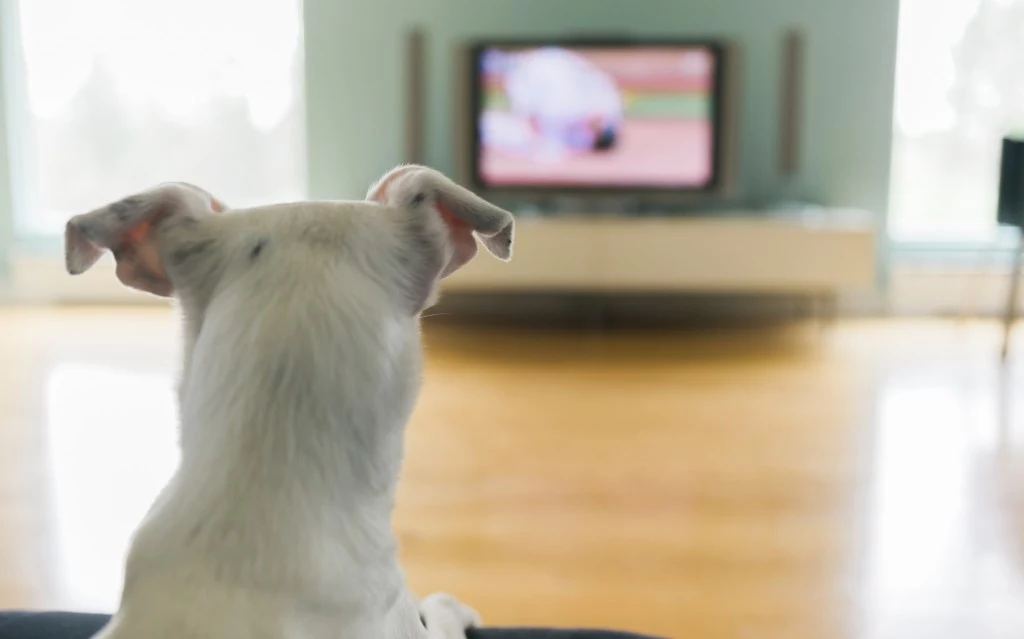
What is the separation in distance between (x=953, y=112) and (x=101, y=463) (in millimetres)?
4070

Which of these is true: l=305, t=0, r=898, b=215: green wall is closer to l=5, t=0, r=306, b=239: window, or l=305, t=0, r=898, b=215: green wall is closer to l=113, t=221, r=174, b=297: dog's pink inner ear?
l=5, t=0, r=306, b=239: window

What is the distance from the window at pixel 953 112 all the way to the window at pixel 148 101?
2.90 meters

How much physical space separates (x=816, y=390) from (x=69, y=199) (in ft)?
12.3

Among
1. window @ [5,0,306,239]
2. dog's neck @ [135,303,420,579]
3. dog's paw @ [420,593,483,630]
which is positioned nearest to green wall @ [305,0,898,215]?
window @ [5,0,306,239]

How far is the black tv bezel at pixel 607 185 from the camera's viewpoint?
168 inches

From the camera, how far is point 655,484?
2381 millimetres

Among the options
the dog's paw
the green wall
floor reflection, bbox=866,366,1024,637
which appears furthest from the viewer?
the green wall

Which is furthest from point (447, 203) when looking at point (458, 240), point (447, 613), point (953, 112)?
point (953, 112)

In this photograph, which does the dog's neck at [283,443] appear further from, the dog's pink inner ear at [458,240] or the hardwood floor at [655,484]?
the hardwood floor at [655,484]

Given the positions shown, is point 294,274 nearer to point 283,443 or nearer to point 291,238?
point 291,238

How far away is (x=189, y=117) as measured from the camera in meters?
4.93

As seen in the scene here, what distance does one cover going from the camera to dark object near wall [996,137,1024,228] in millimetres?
3811

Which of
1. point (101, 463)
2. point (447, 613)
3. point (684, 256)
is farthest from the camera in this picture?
point (684, 256)

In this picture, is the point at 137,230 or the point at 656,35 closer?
the point at 137,230
